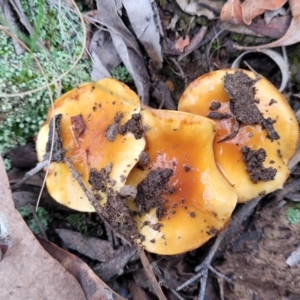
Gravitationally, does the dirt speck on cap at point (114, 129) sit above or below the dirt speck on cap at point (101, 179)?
above

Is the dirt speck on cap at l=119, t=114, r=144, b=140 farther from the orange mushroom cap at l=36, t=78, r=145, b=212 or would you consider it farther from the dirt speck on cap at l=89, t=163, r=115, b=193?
the dirt speck on cap at l=89, t=163, r=115, b=193

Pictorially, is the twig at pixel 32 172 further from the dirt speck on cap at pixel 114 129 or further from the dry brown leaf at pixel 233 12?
the dry brown leaf at pixel 233 12

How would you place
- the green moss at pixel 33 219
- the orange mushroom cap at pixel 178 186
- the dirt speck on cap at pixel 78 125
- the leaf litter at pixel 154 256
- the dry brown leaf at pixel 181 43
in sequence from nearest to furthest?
1. the orange mushroom cap at pixel 178 186
2. the dirt speck on cap at pixel 78 125
3. the leaf litter at pixel 154 256
4. the green moss at pixel 33 219
5. the dry brown leaf at pixel 181 43

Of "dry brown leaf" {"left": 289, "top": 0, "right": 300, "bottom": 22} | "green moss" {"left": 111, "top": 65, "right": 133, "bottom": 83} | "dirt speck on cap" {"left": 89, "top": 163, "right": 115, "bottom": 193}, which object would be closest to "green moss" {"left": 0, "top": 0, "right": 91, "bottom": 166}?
"green moss" {"left": 111, "top": 65, "right": 133, "bottom": 83}

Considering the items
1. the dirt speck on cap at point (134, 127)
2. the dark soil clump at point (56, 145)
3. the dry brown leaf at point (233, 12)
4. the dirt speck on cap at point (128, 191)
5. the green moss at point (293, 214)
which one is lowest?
the green moss at point (293, 214)

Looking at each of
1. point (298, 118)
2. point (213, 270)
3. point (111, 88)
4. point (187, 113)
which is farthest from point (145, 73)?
point (213, 270)

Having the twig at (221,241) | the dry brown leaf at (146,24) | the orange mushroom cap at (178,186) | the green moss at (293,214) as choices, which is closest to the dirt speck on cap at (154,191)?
the orange mushroom cap at (178,186)

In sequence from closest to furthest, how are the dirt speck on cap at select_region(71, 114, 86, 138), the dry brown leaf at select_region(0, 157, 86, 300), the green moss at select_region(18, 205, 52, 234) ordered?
the dry brown leaf at select_region(0, 157, 86, 300) → the dirt speck on cap at select_region(71, 114, 86, 138) → the green moss at select_region(18, 205, 52, 234)

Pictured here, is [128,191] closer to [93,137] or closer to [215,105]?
[93,137]
